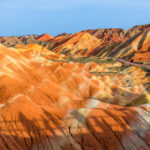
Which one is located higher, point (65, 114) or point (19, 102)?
point (19, 102)

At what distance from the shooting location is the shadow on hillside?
2187 centimetres

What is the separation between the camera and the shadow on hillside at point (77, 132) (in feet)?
71.7

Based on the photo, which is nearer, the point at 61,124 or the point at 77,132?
the point at 77,132

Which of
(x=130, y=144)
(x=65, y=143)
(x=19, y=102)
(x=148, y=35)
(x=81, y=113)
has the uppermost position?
(x=148, y=35)

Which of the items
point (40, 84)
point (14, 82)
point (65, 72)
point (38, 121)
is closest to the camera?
point (38, 121)

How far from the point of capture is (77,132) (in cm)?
2338

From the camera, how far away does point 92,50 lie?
163375 mm

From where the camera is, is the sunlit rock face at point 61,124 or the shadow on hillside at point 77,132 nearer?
the shadow on hillside at point 77,132

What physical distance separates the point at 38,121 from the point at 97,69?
2538 inches

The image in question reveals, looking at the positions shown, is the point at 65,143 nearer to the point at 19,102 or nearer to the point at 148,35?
the point at 19,102

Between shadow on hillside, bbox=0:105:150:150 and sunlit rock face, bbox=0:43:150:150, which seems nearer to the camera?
shadow on hillside, bbox=0:105:150:150

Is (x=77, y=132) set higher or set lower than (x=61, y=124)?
lower

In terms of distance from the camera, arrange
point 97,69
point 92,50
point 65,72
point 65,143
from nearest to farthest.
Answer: point 65,143 < point 65,72 < point 97,69 < point 92,50

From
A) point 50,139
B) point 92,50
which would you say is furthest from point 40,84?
point 92,50
